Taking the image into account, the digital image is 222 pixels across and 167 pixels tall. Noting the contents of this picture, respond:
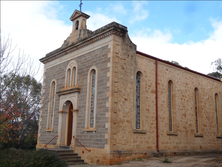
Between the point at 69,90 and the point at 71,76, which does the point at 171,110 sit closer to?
the point at 69,90

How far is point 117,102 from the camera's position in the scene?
12.0 m

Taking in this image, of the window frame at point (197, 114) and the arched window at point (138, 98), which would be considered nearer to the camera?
the arched window at point (138, 98)

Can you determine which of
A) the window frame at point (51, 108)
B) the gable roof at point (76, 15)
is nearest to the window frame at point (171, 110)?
the gable roof at point (76, 15)

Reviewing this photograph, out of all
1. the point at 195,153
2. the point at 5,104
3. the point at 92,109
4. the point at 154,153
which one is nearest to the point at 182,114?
the point at 195,153

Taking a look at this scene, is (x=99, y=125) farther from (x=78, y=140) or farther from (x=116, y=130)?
(x=78, y=140)

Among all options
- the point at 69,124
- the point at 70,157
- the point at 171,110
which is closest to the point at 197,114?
the point at 171,110

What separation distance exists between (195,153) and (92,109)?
7938 millimetres

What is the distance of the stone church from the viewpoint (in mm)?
12094

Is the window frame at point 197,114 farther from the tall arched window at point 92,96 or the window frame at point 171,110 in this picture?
the tall arched window at point 92,96

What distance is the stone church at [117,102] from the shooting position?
39.7 ft

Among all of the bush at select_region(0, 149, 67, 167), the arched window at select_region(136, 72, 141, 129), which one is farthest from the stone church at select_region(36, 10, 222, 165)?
the bush at select_region(0, 149, 67, 167)

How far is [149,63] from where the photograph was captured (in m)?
14.5

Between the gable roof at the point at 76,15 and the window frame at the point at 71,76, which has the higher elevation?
the gable roof at the point at 76,15

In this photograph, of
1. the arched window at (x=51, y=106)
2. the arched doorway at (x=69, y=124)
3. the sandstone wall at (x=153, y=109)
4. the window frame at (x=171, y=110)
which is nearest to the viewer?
the sandstone wall at (x=153, y=109)
